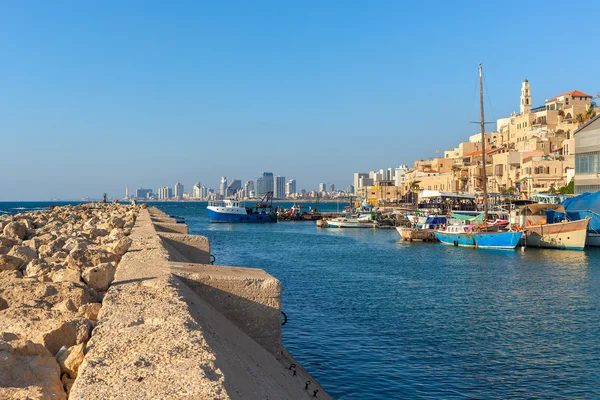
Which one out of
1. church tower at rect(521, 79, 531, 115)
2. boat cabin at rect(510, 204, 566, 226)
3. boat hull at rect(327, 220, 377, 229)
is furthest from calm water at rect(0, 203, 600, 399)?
church tower at rect(521, 79, 531, 115)

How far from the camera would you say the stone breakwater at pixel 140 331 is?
11.4 feet

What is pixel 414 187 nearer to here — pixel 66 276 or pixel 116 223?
pixel 116 223

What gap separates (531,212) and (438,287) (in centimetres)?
2347

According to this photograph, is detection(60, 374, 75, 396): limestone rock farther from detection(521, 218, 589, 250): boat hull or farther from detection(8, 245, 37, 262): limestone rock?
detection(521, 218, 589, 250): boat hull

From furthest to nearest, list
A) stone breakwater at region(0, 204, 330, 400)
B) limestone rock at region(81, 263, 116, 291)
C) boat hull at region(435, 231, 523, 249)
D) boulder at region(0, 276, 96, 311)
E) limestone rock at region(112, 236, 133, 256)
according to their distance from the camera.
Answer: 1. boat hull at region(435, 231, 523, 249)
2. limestone rock at region(112, 236, 133, 256)
3. limestone rock at region(81, 263, 116, 291)
4. boulder at region(0, 276, 96, 311)
5. stone breakwater at region(0, 204, 330, 400)

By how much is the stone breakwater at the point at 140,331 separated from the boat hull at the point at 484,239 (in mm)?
32909

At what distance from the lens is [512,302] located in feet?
61.5

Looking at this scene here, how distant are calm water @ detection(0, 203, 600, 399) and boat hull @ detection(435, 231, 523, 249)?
832cm

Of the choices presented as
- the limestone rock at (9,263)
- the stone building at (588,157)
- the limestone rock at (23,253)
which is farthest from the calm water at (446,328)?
the stone building at (588,157)

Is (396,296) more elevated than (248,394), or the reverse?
(248,394)

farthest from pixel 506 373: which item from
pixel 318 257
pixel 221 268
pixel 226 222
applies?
pixel 226 222

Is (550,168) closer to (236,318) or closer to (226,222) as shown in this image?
(226,222)

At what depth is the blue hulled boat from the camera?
3806 centimetres

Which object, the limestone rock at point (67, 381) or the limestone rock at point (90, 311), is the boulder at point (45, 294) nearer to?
the limestone rock at point (90, 311)
